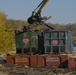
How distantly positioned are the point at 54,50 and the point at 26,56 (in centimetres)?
241

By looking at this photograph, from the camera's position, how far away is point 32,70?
2075 cm

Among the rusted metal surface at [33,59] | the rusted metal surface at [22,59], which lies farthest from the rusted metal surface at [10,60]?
the rusted metal surface at [33,59]

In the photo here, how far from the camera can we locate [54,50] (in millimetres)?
23938

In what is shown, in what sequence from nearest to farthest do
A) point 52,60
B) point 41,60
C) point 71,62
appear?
point 71,62 < point 52,60 < point 41,60

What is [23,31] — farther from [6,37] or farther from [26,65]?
[6,37]

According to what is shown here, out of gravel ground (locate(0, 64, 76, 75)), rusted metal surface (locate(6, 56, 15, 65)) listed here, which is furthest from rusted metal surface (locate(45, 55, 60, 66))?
rusted metal surface (locate(6, 56, 15, 65))

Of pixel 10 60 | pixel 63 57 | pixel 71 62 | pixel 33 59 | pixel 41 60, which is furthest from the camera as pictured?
pixel 10 60

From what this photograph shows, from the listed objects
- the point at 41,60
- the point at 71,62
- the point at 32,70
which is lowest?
the point at 32,70

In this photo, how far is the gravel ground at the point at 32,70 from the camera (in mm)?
19188

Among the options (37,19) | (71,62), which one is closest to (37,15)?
(37,19)

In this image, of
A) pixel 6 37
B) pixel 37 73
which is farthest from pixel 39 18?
pixel 6 37

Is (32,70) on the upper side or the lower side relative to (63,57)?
lower

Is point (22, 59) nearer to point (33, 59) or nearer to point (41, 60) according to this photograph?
point (33, 59)

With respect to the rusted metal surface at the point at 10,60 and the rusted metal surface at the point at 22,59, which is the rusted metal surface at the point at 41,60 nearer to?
the rusted metal surface at the point at 22,59
